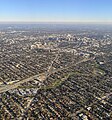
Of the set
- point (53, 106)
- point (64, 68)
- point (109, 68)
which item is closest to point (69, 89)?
point (53, 106)

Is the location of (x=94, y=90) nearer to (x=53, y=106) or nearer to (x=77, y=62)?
(x=53, y=106)

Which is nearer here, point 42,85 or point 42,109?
point 42,109

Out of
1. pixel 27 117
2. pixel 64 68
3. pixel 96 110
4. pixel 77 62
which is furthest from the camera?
pixel 77 62

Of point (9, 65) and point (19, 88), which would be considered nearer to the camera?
point (19, 88)

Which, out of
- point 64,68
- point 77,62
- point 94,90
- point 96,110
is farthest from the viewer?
point 77,62

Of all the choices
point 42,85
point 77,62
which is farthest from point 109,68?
point 42,85

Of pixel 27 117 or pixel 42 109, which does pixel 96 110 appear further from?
pixel 27 117

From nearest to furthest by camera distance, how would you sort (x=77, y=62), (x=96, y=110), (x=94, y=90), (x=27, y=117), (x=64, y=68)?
(x=27, y=117), (x=96, y=110), (x=94, y=90), (x=64, y=68), (x=77, y=62)

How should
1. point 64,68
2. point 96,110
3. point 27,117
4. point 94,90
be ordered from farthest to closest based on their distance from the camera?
point 64,68, point 94,90, point 96,110, point 27,117
